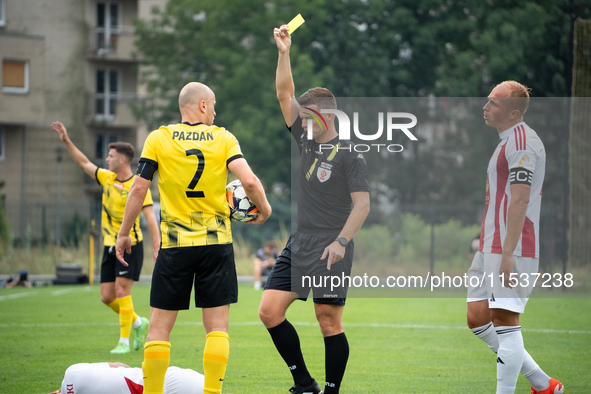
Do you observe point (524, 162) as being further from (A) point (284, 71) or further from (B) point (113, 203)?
(B) point (113, 203)

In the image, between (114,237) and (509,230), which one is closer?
(509,230)

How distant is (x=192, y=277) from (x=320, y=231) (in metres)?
1.15

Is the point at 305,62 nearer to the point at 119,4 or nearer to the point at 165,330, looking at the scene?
the point at 119,4

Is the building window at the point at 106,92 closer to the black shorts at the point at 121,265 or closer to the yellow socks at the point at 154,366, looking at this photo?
the black shorts at the point at 121,265

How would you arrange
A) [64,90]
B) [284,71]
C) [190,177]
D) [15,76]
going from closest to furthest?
[190,177] < [284,71] < [15,76] < [64,90]

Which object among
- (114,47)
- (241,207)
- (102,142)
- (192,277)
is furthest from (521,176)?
(102,142)

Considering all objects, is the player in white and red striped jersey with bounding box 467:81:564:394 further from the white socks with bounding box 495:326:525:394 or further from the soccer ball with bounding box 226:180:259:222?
the soccer ball with bounding box 226:180:259:222

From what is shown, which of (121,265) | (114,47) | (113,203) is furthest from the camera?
(114,47)

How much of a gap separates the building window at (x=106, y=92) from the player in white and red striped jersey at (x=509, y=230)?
35.2 m

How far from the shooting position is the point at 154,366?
4496 millimetres

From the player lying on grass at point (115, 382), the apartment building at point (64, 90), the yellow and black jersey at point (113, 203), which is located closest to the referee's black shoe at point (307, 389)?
→ the player lying on grass at point (115, 382)

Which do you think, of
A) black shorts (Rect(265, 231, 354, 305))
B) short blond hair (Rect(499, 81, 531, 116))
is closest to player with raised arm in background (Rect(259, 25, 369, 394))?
black shorts (Rect(265, 231, 354, 305))

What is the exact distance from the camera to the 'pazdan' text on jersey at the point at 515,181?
477 centimetres

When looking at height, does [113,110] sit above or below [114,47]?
below
